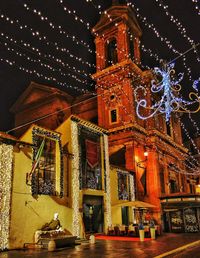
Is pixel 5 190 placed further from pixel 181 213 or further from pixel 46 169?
pixel 181 213

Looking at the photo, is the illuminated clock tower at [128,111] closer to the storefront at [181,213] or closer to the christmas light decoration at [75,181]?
the storefront at [181,213]

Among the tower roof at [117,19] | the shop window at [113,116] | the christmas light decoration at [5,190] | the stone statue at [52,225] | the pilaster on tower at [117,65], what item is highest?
the tower roof at [117,19]

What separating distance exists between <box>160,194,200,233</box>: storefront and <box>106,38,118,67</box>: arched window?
52.6ft

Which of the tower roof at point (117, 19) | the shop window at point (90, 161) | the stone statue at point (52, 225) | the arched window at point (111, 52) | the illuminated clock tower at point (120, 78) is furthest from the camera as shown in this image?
the arched window at point (111, 52)

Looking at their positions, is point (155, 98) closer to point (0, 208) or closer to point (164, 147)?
point (164, 147)

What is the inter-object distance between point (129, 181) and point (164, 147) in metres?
9.64

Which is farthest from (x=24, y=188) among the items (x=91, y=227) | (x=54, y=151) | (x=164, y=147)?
(x=164, y=147)

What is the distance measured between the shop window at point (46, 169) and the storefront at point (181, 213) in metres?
13.9

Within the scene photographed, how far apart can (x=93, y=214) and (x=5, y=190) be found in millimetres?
8871

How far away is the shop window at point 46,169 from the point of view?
56.8 feet

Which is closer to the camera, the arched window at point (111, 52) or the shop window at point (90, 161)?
the shop window at point (90, 161)

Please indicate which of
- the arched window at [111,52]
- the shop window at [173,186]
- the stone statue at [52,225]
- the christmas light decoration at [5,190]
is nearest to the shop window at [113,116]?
the arched window at [111,52]

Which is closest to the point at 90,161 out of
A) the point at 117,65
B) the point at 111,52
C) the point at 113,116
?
the point at 113,116

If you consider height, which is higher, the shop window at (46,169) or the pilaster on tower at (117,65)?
the pilaster on tower at (117,65)
